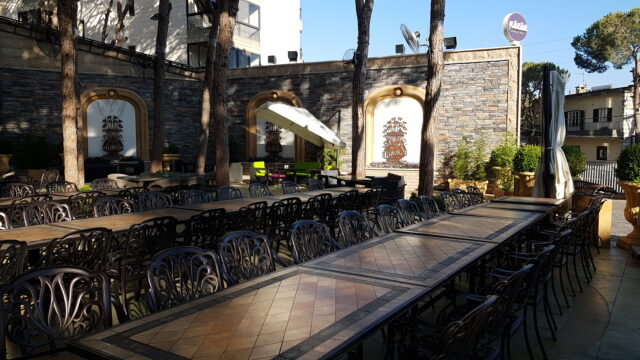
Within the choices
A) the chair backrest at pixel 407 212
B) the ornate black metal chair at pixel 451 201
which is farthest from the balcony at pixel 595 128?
the chair backrest at pixel 407 212

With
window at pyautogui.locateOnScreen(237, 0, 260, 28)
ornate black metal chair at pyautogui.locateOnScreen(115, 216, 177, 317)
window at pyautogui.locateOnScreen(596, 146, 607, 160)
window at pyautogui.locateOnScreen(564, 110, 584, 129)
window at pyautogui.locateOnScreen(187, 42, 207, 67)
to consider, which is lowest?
ornate black metal chair at pyautogui.locateOnScreen(115, 216, 177, 317)

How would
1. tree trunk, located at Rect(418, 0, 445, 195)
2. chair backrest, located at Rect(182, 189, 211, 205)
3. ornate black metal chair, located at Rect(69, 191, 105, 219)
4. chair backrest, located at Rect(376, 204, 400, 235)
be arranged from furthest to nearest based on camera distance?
tree trunk, located at Rect(418, 0, 445, 195) → chair backrest, located at Rect(182, 189, 211, 205) → ornate black metal chair, located at Rect(69, 191, 105, 219) → chair backrest, located at Rect(376, 204, 400, 235)

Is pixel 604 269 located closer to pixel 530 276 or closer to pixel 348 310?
pixel 530 276

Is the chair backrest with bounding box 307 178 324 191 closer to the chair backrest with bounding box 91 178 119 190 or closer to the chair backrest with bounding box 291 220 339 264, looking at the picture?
the chair backrest with bounding box 91 178 119 190

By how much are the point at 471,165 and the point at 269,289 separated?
499 inches

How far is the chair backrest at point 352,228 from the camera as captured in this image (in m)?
4.54

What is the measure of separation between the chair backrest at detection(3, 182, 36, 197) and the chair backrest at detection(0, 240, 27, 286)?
17.1 feet

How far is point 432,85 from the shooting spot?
959 cm

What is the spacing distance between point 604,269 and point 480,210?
183 centimetres

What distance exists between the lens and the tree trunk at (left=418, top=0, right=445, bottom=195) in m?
9.58

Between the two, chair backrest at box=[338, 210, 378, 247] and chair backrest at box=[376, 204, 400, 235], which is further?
chair backrest at box=[376, 204, 400, 235]

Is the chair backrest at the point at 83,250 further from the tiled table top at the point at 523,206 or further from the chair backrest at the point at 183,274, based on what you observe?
the tiled table top at the point at 523,206

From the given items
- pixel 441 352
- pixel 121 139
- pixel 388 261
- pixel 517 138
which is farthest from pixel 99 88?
pixel 441 352

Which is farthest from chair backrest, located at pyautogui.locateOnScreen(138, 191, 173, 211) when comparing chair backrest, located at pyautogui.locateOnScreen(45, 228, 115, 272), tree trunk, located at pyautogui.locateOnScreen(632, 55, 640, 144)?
tree trunk, located at pyautogui.locateOnScreen(632, 55, 640, 144)
